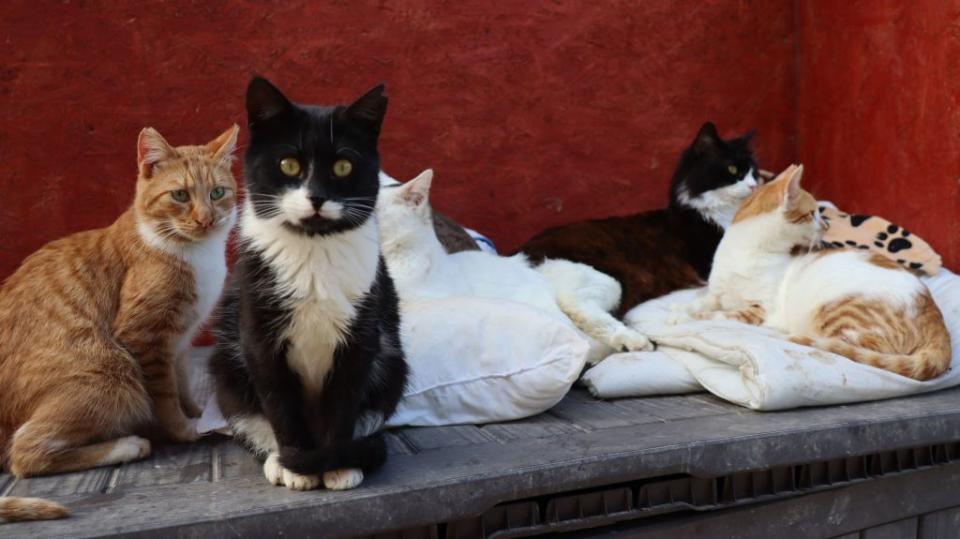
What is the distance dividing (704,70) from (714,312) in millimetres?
1599

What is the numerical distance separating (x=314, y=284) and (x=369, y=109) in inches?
17.3

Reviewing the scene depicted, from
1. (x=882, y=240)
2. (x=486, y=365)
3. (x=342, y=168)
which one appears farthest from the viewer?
(x=882, y=240)

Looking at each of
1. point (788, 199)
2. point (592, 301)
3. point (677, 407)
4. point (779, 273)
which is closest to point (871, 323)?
point (779, 273)

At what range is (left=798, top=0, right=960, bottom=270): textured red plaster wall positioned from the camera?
3385 mm

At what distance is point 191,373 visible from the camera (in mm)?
3123

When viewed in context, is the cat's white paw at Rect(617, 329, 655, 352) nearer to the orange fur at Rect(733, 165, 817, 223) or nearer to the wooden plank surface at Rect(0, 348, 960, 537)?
the wooden plank surface at Rect(0, 348, 960, 537)

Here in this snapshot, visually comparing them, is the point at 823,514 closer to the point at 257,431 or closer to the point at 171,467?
the point at 257,431

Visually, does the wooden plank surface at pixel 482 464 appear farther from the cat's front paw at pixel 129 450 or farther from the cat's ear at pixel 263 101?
the cat's ear at pixel 263 101

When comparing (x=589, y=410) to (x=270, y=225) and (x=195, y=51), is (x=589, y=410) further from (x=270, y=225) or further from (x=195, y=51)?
(x=195, y=51)

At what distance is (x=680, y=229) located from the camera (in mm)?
3697

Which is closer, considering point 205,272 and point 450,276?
point 205,272

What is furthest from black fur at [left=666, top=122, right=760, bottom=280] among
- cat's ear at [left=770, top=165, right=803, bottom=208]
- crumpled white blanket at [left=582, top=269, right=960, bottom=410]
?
crumpled white blanket at [left=582, top=269, right=960, bottom=410]

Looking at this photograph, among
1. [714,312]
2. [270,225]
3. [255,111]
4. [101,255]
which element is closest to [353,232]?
[270,225]

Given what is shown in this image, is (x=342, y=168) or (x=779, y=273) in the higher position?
(x=342, y=168)
